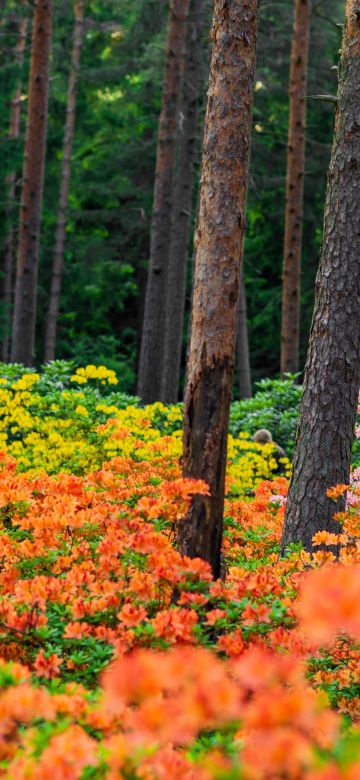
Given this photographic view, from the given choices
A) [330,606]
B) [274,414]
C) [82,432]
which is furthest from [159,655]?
[274,414]

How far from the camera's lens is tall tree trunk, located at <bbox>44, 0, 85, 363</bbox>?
1938cm

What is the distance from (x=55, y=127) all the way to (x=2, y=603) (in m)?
18.4

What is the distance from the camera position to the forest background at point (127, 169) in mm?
19031

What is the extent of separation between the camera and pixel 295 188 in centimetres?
1338

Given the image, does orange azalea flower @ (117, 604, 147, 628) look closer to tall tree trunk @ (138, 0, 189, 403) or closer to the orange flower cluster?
the orange flower cluster

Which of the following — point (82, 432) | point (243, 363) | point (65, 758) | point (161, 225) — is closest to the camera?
point (65, 758)

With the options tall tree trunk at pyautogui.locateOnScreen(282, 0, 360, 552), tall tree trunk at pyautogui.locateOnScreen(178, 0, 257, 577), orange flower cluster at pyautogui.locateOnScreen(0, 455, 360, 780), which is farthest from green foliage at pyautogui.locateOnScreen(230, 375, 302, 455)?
tall tree trunk at pyautogui.locateOnScreen(178, 0, 257, 577)

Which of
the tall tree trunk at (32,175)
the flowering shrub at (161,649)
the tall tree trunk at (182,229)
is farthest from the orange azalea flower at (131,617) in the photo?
the tall tree trunk at (182,229)

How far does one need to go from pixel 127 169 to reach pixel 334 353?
17.1m

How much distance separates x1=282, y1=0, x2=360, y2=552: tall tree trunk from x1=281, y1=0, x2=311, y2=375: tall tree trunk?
7.56 metres

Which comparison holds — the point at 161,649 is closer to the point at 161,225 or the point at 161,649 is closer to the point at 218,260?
the point at 218,260

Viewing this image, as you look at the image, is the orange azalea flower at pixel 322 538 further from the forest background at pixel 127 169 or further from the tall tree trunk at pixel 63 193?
the tall tree trunk at pixel 63 193

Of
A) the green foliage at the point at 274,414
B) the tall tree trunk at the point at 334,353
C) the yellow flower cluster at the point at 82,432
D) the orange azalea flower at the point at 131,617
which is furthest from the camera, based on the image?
the green foliage at the point at 274,414

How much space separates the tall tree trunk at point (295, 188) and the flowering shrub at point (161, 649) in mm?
7621
